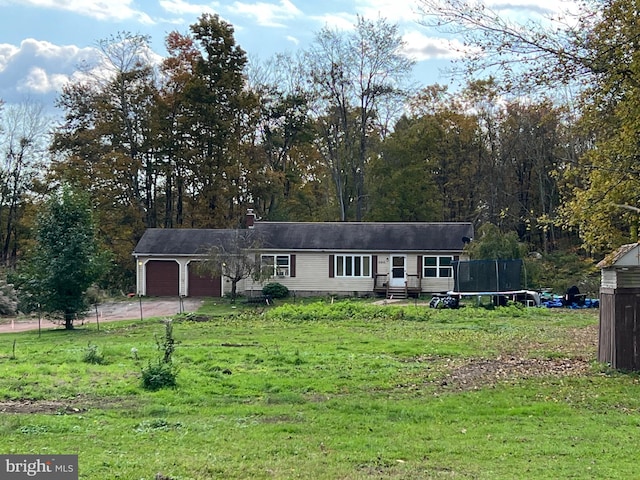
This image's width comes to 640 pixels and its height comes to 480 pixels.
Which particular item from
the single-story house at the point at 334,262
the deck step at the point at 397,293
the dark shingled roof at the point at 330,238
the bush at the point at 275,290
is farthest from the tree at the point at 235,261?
the deck step at the point at 397,293

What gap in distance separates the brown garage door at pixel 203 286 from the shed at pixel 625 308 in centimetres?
2675

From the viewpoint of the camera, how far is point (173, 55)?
46500 mm

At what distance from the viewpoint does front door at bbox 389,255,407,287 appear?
3506 centimetres

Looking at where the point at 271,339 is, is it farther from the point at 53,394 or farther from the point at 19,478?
the point at 19,478

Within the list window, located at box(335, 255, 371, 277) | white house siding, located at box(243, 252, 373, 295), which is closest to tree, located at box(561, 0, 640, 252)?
window, located at box(335, 255, 371, 277)

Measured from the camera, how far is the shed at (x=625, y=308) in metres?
11.1

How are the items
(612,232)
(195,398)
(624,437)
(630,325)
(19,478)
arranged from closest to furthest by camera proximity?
(19,478) < (624,437) < (195,398) < (630,325) < (612,232)

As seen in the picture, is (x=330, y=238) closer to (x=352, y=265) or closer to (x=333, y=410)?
(x=352, y=265)

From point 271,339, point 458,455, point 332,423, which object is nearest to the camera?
point 458,455

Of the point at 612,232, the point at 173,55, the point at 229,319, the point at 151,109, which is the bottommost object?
the point at 229,319

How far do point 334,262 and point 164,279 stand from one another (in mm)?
9720

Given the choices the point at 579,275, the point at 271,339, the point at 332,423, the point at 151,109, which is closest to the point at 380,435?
the point at 332,423

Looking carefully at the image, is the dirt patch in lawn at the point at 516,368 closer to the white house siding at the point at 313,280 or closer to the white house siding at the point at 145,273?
the white house siding at the point at 313,280

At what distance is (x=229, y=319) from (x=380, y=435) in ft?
57.7
